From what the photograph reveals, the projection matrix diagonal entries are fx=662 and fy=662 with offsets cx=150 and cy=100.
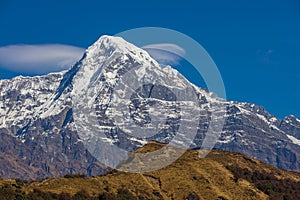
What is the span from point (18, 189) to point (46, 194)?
8184mm

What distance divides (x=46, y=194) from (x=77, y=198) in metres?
9.24

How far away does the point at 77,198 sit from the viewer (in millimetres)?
191375

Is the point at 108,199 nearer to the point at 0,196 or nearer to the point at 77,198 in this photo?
the point at 77,198

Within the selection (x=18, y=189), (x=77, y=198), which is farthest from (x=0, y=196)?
(x=77, y=198)

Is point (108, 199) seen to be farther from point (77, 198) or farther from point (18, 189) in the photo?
point (18, 189)

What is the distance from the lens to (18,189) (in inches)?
7421

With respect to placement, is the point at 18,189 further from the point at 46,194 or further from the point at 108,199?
the point at 108,199

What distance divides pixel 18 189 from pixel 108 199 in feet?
89.3

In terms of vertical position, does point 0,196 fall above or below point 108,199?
below

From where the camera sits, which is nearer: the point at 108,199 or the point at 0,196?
the point at 0,196

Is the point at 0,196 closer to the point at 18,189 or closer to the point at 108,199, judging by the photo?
the point at 18,189

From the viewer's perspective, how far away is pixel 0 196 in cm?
17938

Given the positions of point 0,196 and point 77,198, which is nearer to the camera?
point 0,196

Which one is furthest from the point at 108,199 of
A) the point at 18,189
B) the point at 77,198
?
the point at 18,189
